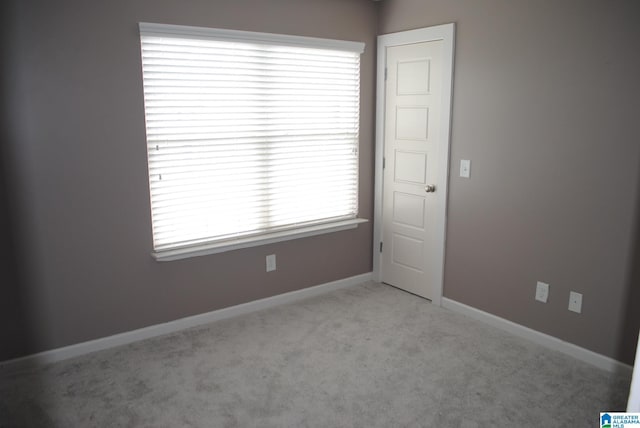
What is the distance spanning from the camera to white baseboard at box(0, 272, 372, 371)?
3.04m

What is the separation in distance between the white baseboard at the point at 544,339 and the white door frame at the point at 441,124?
229 millimetres

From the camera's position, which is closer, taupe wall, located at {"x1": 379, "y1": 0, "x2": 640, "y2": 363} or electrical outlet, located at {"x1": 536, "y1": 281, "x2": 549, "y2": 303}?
taupe wall, located at {"x1": 379, "y1": 0, "x2": 640, "y2": 363}

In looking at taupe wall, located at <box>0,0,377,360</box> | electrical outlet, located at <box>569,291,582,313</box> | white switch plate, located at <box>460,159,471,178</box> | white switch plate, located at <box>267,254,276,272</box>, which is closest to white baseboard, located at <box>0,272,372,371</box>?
taupe wall, located at <box>0,0,377,360</box>

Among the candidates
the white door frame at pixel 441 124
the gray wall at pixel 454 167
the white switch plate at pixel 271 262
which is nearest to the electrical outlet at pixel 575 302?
the gray wall at pixel 454 167

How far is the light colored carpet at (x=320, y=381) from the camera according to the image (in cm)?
256

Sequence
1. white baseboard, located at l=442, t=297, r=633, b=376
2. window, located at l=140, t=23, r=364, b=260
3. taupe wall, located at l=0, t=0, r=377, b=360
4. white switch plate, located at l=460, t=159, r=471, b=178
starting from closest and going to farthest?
1. taupe wall, located at l=0, t=0, r=377, b=360
2. white baseboard, located at l=442, t=297, r=633, b=376
3. window, located at l=140, t=23, r=364, b=260
4. white switch plate, located at l=460, t=159, r=471, b=178

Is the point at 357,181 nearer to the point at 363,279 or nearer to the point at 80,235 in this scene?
the point at 363,279

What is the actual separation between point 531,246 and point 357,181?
1.54m

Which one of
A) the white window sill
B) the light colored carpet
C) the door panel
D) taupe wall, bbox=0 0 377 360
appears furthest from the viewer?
the door panel

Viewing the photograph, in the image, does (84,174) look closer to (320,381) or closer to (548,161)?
(320,381)

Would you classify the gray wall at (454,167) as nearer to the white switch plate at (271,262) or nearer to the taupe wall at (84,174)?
the taupe wall at (84,174)

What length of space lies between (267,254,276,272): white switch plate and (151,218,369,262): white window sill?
130 millimetres

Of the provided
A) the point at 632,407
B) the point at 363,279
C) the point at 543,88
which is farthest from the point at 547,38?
the point at 632,407

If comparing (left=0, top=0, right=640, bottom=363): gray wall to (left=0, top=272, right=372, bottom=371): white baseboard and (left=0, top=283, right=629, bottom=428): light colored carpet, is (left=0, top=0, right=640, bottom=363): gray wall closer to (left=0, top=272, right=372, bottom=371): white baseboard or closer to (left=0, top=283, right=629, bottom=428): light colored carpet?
(left=0, top=272, right=372, bottom=371): white baseboard
